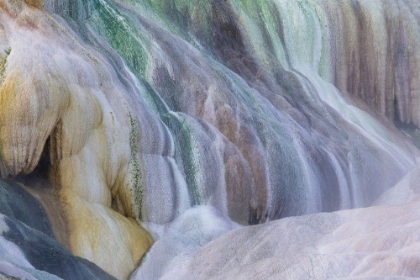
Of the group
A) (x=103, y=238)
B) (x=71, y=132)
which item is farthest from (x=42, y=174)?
(x=103, y=238)

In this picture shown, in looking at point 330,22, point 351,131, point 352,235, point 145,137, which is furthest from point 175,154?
point 330,22

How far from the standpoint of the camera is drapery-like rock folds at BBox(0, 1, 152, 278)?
792 centimetres

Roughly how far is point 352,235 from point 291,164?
9.48 ft

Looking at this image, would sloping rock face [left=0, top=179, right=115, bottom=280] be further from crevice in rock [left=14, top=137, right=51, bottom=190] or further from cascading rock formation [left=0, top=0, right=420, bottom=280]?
crevice in rock [left=14, top=137, right=51, bottom=190]

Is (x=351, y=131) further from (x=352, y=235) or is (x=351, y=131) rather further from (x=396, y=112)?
(x=352, y=235)

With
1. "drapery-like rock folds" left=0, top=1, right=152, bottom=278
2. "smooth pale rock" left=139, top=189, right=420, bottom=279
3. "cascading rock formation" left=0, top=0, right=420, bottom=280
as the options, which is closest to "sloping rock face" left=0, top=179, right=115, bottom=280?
"cascading rock formation" left=0, top=0, right=420, bottom=280

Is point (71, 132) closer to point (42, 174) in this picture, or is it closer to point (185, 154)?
point (42, 174)

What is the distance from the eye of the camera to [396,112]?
14844 mm

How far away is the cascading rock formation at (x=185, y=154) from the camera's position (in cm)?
753

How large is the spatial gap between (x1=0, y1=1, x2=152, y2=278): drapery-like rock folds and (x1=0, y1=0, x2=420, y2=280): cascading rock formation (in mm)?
14

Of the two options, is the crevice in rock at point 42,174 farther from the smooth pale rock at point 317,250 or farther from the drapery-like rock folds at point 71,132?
the smooth pale rock at point 317,250

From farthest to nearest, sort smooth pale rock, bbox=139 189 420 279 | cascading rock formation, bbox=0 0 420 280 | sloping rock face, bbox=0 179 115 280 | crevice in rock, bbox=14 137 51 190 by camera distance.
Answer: crevice in rock, bbox=14 137 51 190 < cascading rock formation, bbox=0 0 420 280 < smooth pale rock, bbox=139 189 420 279 < sloping rock face, bbox=0 179 115 280

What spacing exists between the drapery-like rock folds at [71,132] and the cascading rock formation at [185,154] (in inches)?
0.6

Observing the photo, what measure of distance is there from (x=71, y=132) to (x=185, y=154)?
60.9 inches
